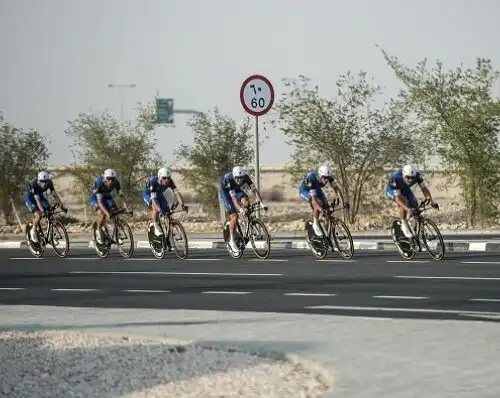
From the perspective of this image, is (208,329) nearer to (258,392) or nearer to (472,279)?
(258,392)

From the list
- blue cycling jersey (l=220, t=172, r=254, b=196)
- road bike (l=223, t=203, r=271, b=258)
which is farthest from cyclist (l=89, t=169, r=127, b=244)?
Answer: road bike (l=223, t=203, r=271, b=258)

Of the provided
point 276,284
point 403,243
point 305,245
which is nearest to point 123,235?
point 305,245

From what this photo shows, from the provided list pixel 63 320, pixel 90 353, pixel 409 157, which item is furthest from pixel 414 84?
pixel 90 353

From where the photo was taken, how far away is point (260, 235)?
78.0 ft

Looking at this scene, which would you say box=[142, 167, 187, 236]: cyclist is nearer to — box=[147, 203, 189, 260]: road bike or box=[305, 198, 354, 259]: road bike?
box=[147, 203, 189, 260]: road bike

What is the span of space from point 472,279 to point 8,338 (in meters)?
8.08

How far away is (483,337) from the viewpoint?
1108cm

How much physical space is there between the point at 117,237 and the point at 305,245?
153 inches

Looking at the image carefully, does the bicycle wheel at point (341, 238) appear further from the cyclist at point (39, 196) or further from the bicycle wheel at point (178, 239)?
the cyclist at point (39, 196)

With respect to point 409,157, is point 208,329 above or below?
below

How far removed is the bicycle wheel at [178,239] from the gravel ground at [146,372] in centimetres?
1257

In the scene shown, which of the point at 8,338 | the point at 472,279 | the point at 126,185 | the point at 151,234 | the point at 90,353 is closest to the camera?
the point at 90,353

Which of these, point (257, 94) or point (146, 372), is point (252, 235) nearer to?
point (257, 94)

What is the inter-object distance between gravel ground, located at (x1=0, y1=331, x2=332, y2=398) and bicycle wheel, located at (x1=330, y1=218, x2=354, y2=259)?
1164cm
